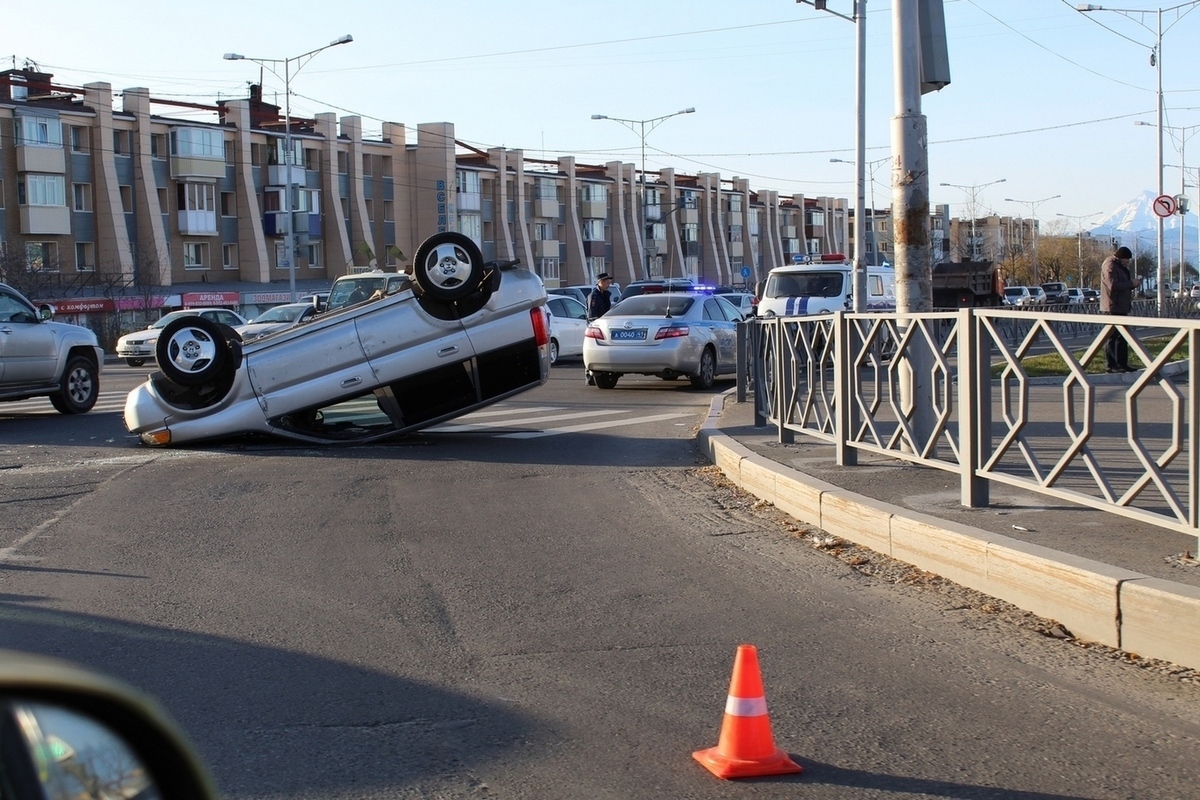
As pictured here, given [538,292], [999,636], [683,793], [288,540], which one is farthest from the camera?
[538,292]

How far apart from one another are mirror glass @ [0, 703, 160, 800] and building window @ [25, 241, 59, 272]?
54291mm

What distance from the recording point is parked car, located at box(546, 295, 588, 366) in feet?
85.3

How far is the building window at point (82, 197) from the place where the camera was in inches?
2368

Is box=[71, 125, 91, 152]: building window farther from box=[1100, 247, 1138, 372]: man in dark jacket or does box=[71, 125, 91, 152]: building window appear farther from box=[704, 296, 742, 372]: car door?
box=[1100, 247, 1138, 372]: man in dark jacket

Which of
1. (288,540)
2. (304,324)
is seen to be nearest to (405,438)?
(304,324)

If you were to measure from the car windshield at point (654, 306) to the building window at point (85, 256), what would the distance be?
4717cm

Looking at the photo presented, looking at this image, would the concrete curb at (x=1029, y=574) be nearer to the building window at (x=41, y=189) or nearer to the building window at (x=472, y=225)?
the building window at (x=41, y=189)

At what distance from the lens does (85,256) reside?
199ft

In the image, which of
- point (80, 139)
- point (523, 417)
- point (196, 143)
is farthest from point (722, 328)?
point (196, 143)

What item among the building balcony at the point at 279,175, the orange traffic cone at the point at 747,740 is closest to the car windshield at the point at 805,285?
the orange traffic cone at the point at 747,740

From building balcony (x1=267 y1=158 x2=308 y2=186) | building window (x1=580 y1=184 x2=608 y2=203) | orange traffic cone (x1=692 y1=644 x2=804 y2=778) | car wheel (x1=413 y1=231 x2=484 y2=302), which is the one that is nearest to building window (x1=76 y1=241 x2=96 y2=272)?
building balcony (x1=267 y1=158 x2=308 y2=186)

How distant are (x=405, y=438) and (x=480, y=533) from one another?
5999 mm

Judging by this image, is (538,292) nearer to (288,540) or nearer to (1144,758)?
(288,540)

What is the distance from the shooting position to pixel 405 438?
1423cm
